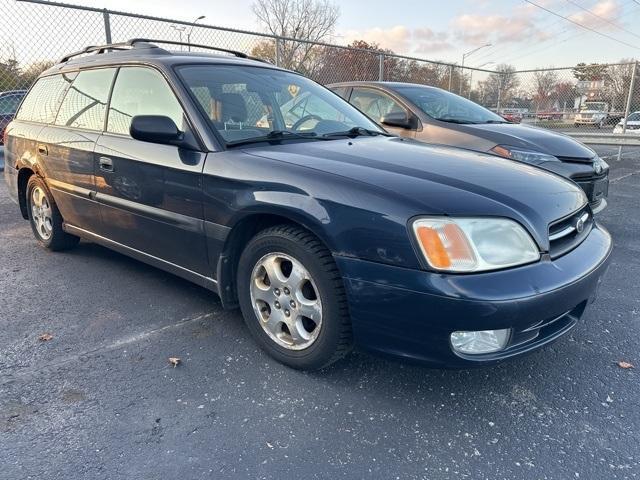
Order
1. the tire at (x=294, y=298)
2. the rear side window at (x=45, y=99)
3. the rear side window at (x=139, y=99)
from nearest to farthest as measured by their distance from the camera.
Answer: the tire at (x=294, y=298), the rear side window at (x=139, y=99), the rear side window at (x=45, y=99)

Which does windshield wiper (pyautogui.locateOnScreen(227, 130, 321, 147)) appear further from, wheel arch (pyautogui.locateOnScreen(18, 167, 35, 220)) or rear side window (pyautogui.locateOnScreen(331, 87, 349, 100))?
rear side window (pyautogui.locateOnScreen(331, 87, 349, 100))

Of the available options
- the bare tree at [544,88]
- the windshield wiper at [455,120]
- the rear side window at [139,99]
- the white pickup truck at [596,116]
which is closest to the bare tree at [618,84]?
the white pickup truck at [596,116]

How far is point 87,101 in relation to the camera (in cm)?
373

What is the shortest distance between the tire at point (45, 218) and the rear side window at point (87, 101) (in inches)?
27.8

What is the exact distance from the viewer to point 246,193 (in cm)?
255

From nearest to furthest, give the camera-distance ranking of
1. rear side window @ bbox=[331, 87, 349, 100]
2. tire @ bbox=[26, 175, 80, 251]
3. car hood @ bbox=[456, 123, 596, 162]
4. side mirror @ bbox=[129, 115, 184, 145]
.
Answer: side mirror @ bbox=[129, 115, 184, 145] → tire @ bbox=[26, 175, 80, 251] → car hood @ bbox=[456, 123, 596, 162] → rear side window @ bbox=[331, 87, 349, 100]

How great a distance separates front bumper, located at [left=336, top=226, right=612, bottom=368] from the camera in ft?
6.55

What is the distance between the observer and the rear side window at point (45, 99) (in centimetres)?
408

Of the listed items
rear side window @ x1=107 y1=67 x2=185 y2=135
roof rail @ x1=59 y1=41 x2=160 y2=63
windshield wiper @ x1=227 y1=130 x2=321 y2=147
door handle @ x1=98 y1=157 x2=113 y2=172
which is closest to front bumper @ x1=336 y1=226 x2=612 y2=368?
windshield wiper @ x1=227 y1=130 x2=321 y2=147

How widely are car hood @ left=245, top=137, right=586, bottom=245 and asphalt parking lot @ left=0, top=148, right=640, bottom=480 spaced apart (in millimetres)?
845

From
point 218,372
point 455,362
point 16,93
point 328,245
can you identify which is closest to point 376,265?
point 328,245

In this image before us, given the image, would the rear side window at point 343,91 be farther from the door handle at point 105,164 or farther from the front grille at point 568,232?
the front grille at point 568,232

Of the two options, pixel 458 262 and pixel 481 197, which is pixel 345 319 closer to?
pixel 458 262

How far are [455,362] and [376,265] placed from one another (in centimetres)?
54
